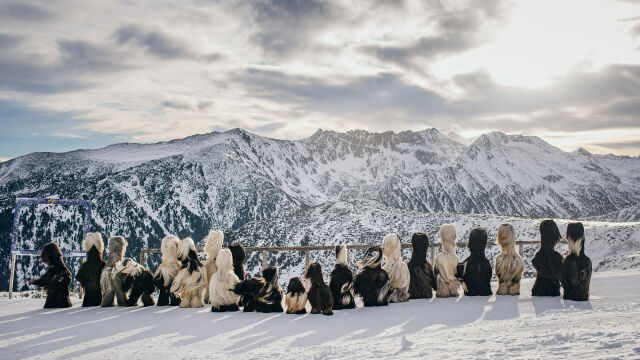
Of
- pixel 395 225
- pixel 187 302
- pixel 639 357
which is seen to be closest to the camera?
pixel 639 357

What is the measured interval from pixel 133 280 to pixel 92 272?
1126 mm

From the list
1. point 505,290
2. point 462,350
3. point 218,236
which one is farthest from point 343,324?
point 505,290

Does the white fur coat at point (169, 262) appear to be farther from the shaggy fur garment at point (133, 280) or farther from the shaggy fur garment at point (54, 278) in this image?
the shaggy fur garment at point (54, 278)

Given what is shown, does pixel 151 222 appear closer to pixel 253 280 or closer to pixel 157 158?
pixel 157 158

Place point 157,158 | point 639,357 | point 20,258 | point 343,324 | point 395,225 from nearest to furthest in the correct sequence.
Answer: point 639,357 < point 343,324 < point 395,225 < point 20,258 < point 157,158

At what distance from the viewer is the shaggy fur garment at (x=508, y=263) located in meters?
11.8

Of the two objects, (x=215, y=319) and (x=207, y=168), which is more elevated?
(x=207, y=168)

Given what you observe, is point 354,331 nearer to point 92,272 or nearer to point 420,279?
point 420,279

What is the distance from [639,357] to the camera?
536 centimetres

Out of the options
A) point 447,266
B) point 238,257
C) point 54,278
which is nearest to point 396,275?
point 447,266

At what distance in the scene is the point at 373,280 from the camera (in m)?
11.3

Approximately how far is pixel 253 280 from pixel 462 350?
579 centimetres

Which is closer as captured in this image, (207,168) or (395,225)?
(395,225)

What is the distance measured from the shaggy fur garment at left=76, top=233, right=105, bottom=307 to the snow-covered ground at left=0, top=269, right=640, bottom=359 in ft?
2.15
